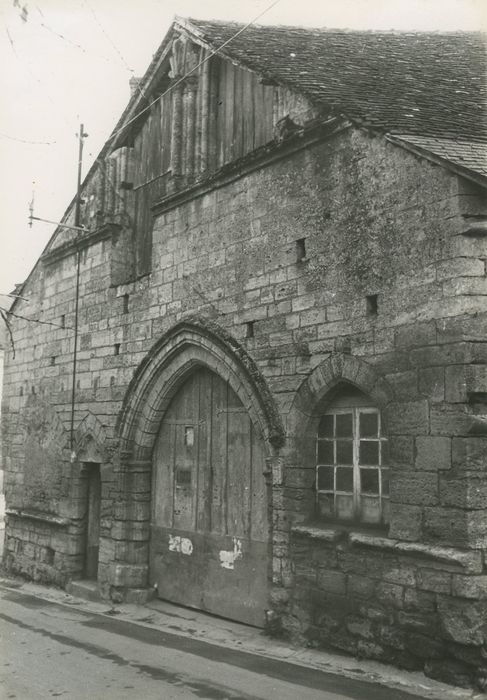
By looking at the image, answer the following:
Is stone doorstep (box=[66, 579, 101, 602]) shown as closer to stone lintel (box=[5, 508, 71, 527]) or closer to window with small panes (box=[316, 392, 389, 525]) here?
stone lintel (box=[5, 508, 71, 527])

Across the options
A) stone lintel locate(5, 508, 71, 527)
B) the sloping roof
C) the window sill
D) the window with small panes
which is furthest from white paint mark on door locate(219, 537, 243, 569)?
the sloping roof

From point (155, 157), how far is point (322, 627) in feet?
20.6

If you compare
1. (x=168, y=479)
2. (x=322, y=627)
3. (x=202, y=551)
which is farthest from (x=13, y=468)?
(x=322, y=627)

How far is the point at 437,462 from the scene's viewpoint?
16.7 ft

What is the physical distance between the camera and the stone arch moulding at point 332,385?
5.57 m

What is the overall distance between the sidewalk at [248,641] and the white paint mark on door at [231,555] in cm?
59

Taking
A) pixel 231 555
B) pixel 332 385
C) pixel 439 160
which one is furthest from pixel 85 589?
pixel 439 160

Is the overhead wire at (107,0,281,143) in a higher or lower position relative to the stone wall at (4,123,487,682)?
higher

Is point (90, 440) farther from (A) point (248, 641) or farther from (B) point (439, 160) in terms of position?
(B) point (439, 160)

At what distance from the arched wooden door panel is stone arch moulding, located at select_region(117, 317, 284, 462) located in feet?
0.66

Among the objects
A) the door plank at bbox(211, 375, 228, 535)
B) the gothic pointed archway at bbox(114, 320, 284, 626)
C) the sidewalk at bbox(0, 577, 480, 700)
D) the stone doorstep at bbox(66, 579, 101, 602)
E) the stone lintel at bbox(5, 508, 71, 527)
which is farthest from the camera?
the stone lintel at bbox(5, 508, 71, 527)

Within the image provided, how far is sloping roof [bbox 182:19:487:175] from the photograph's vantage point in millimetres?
5723

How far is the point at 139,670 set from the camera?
18.9 feet

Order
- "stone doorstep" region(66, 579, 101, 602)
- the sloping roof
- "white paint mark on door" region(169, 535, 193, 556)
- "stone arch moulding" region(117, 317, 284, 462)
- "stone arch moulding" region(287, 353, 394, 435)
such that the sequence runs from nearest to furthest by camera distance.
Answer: "stone arch moulding" region(287, 353, 394, 435) → the sloping roof → "stone arch moulding" region(117, 317, 284, 462) → "white paint mark on door" region(169, 535, 193, 556) → "stone doorstep" region(66, 579, 101, 602)
